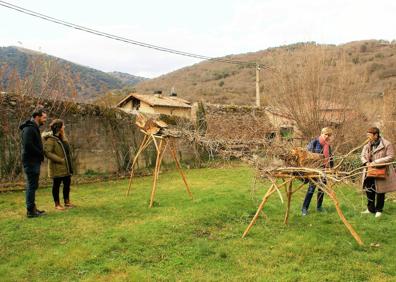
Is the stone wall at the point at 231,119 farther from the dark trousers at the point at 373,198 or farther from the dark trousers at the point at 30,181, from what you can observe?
the dark trousers at the point at 30,181

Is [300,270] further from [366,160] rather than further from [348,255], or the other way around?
[366,160]

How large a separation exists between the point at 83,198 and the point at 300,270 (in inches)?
242

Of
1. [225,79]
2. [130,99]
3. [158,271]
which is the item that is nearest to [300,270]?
[158,271]

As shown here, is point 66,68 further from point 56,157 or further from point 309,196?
point 309,196

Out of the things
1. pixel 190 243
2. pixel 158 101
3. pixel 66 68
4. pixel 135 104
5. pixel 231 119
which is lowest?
pixel 190 243

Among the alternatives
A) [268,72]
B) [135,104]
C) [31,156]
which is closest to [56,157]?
[31,156]

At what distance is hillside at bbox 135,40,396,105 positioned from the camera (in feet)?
46.8

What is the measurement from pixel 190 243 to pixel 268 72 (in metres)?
11.1

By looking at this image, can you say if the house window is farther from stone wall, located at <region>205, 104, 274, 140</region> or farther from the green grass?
the green grass

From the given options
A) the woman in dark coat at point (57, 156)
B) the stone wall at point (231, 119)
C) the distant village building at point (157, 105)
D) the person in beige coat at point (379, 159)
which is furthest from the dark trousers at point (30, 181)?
the distant village building at point (157, 105)

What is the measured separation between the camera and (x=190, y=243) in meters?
5.62

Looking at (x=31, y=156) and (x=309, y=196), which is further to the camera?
(x=309, y=196)

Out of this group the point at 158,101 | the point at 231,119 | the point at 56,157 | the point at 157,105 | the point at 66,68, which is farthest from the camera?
the point at 158,101

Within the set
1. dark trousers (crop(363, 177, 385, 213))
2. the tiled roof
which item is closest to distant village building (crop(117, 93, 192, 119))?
the tiled roof
